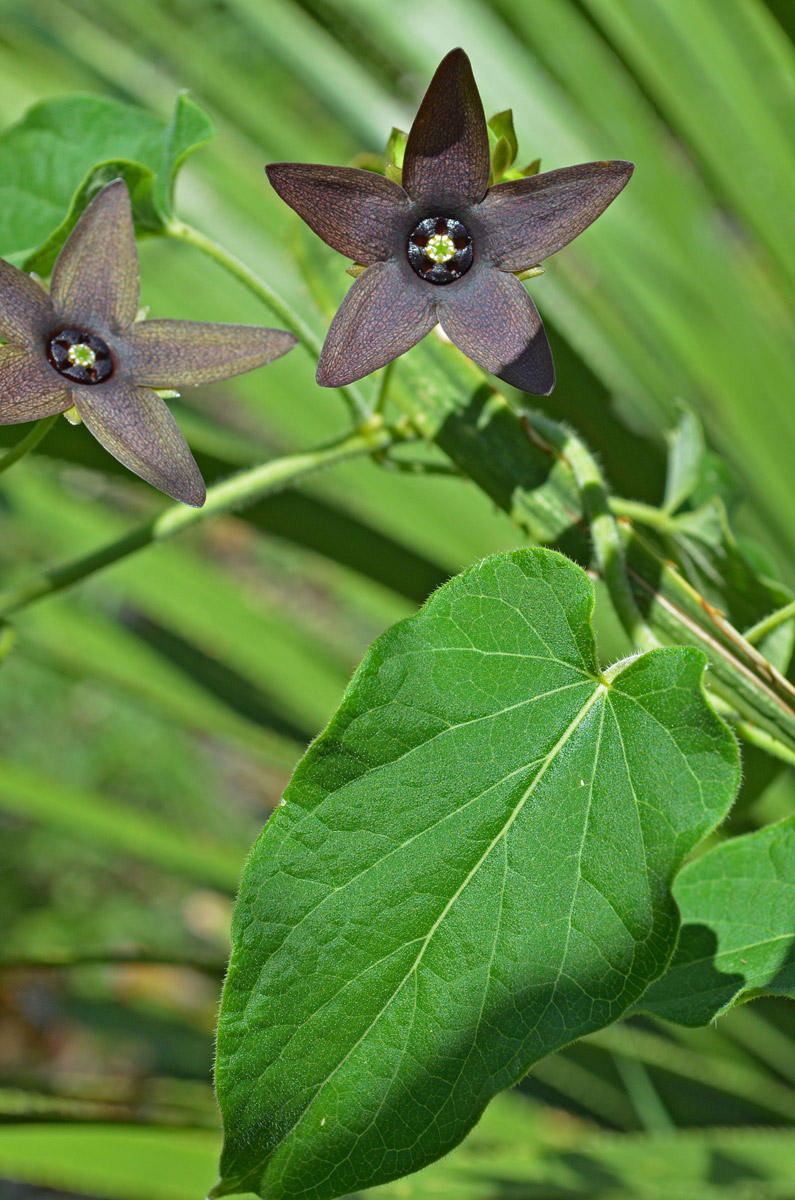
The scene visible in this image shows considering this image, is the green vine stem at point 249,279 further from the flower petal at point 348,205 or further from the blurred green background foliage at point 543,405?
the blurred green background foliage at point 543,405

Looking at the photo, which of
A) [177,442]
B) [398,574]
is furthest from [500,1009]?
[398,574]

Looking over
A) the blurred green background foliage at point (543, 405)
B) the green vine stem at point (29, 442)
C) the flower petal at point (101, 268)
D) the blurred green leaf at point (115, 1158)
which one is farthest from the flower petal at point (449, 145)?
the blurred green leaf at point (115, 1158)

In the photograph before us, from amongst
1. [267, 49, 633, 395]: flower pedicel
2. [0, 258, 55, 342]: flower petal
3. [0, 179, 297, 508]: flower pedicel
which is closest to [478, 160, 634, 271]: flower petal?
[267, 49, 633, 395]: flower pedicel

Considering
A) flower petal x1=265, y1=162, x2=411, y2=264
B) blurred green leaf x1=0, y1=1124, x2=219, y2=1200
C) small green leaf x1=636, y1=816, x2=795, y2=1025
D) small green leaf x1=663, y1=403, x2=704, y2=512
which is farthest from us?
blurred green leaf x1=0, y1=1124, x2=219, y2=1200

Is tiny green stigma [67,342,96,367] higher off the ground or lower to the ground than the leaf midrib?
higher

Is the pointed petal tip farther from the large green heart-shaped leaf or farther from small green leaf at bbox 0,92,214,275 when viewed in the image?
small green leaf at bbox 0,92,214,275
